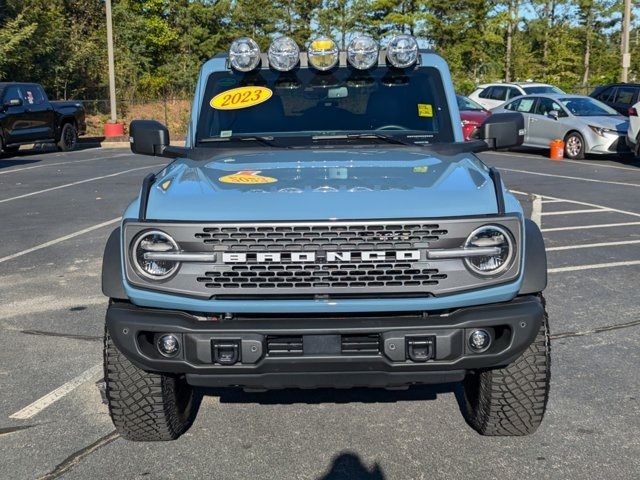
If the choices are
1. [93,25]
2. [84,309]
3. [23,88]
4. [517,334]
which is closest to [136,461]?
[517,334]

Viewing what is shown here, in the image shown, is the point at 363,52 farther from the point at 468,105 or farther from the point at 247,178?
the point at 468,105

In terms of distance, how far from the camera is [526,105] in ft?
67.5

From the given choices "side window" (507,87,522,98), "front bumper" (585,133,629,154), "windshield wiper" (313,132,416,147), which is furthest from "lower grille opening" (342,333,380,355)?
"side window" (507,87,522,98)

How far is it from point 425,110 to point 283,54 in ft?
2.94

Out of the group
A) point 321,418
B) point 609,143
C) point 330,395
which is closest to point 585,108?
point 609,143

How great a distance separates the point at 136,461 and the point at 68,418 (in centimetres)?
69

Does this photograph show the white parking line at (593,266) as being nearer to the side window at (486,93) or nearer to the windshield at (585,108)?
the windshield at (585,108)

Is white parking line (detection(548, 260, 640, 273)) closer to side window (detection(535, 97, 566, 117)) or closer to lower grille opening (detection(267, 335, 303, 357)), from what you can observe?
lower grille opening (detection(267, 335, 303, 357))

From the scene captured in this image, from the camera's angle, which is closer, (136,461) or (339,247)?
(339,247)

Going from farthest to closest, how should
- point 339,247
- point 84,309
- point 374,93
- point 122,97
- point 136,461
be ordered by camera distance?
point 122,97
point 84,309
point 374,93
point 136,461
point 339,247

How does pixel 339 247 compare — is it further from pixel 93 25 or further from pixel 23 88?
pixel 93 25

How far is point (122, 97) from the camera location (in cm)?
3650

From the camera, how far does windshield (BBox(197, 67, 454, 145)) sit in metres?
4.77

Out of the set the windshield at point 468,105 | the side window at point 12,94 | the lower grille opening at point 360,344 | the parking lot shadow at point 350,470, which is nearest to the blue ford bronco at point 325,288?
the lower grille opening at point 360,344
